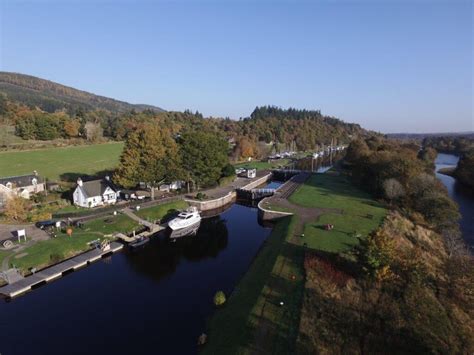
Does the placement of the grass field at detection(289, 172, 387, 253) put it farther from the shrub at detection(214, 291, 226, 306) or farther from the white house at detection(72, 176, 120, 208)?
the white house at detection(72, 176, 120, 208)

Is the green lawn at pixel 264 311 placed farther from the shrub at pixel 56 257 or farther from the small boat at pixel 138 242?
the shrub at pixel 56 257

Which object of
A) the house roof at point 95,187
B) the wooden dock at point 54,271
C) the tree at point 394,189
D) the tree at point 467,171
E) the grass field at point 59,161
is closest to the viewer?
the wooden dock at point 54,271

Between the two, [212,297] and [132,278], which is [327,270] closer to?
[212,297]

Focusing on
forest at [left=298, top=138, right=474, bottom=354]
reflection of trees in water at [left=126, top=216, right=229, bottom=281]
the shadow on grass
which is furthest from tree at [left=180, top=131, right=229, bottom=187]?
forest at [left=298, top=138, right=474, bottom=354]

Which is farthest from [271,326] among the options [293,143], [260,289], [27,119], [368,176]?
[293,143]

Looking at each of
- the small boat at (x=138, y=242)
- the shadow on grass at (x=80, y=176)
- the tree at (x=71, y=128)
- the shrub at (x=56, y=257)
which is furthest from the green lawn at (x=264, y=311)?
the tree at (x=71, y=128)
